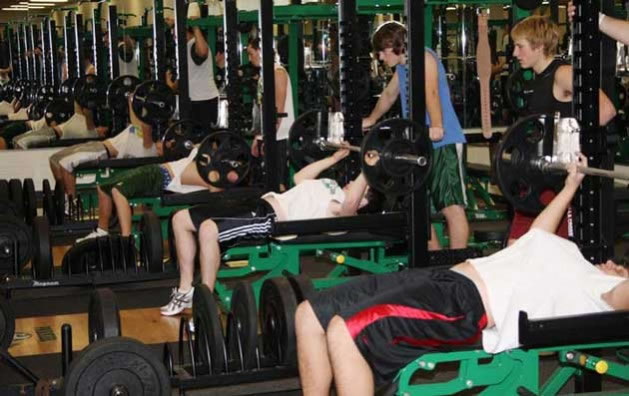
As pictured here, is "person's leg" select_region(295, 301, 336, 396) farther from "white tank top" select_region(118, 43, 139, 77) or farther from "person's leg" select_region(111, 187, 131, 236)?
"white tank top" select_region(118, 43, 139, 77)

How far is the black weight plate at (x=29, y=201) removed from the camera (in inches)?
233

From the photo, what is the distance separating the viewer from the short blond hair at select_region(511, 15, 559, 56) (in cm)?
331

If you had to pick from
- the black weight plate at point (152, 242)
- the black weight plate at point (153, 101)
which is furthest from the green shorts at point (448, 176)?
the black weight plate at point (153, 101)

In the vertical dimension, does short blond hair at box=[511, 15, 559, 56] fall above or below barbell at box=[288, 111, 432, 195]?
above

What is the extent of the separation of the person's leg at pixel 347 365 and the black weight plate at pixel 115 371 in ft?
1.75

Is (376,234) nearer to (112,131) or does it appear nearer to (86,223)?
(86,223)

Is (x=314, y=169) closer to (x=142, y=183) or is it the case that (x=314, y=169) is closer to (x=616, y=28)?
(x=142, y=183)

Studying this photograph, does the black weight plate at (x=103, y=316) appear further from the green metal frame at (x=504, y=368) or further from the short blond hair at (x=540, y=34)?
the short blond hair at (x=540, y=34)

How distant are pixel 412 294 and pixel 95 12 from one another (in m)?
5.95

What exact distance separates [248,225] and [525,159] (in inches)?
53.3

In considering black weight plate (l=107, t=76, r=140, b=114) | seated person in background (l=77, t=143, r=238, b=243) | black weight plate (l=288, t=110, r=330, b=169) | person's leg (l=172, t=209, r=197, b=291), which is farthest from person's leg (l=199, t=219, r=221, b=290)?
black weight plate (l=107, t=76, r=140, b=114)

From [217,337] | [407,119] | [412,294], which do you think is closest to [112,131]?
[407,119]

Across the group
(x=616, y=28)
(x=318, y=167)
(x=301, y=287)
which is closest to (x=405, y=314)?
(x=301, y=287)

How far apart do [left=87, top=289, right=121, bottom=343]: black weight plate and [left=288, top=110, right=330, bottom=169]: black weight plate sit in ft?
5.53
